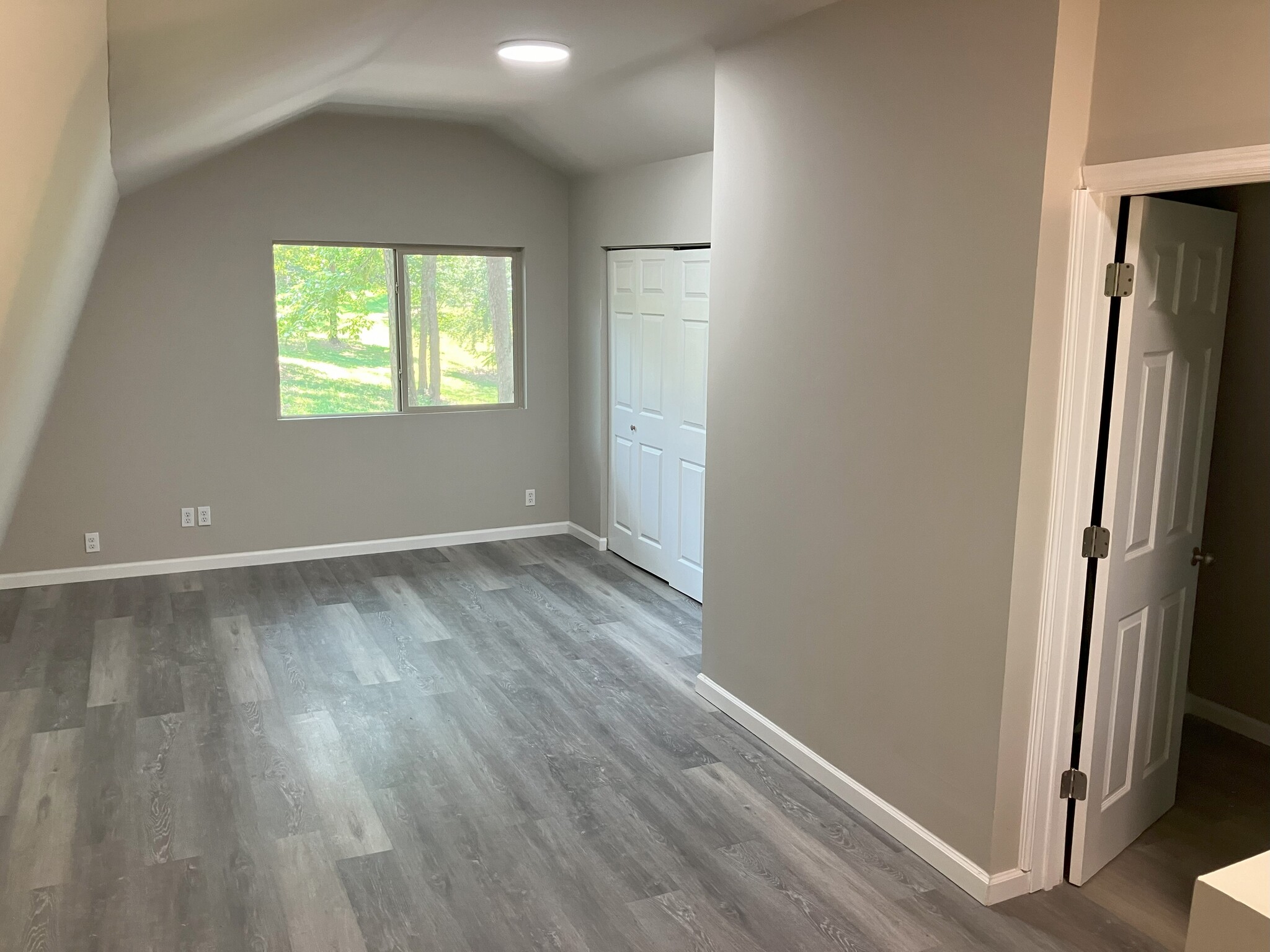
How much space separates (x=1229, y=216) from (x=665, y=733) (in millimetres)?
2539

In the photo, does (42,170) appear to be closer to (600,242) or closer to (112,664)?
(112,664)

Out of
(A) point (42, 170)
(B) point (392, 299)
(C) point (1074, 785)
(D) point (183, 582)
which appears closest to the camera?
(A) point (42, 170)

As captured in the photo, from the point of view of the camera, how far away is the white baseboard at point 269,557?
18.0 feet

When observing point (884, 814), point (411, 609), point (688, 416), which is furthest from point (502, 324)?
point (884, 814)

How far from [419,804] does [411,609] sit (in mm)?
2065

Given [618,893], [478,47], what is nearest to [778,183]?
[478,47]

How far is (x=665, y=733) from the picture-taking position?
3.72 meters

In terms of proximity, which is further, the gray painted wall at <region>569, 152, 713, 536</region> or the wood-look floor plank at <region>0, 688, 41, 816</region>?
the gray painted wall at <region>569, 152, 713, 536</region>

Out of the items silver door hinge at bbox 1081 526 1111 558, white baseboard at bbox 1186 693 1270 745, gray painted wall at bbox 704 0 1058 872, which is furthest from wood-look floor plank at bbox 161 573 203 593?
white baseboard at bbox 1186 693 1270 745

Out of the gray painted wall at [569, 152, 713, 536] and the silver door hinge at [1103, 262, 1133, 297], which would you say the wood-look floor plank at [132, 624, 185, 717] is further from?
the silver door hinge at [1103, 262, 1133, 297]

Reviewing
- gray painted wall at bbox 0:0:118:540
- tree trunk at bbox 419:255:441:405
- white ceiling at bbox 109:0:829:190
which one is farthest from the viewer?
tree trunk at bbox 419:255:441:405

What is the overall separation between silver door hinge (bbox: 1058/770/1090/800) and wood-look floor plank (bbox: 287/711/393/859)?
77.5 inches

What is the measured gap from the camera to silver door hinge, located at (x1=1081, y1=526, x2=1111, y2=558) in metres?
2.59

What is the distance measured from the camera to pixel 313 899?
268 cm
